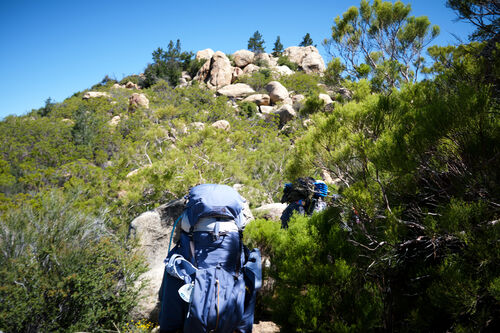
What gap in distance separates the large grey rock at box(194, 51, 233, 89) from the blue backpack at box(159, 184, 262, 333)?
28.8 m

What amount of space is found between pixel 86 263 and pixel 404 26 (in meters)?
7.50

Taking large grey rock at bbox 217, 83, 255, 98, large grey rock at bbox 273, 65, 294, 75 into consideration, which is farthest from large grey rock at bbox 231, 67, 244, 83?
large grey rock at bbox 273, 65, 294, 75

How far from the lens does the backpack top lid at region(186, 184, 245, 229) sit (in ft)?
6.73

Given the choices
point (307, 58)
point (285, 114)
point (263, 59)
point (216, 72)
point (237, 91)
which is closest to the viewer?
point (285, 114)

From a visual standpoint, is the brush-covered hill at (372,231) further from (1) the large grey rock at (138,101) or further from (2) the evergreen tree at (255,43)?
(2) the evergreen tree at (255,43)

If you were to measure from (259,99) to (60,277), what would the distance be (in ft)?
78.7

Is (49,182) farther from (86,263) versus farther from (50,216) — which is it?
(86,263)

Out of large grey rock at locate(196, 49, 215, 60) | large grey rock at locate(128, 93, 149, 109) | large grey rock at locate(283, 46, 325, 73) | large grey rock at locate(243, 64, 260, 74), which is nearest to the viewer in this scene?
large grey rock at locate(128, 93, 149, 109)

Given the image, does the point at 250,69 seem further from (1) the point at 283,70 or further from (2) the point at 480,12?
(2) the point at 480,12

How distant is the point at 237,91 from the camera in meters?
26.9

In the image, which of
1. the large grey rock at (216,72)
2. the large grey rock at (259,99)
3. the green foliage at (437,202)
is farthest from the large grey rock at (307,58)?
the green foliage at (437,202)

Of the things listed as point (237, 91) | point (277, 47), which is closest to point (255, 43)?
point (277, 47)

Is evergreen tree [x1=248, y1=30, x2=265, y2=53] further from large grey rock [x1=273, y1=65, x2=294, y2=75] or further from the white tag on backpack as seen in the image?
the white tag on backpack

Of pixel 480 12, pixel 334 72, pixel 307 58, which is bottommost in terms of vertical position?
pixel 480 12
